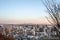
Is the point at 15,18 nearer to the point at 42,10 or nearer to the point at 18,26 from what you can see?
the point at 18,26

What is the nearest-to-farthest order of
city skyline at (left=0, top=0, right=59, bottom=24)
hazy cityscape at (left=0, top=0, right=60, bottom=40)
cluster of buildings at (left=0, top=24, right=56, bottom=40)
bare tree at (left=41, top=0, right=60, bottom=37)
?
bare tree at (left=41, top=0, right=60, bottom=37) → hazy cityscape at (left=0, top=0, right=60, bottom=40) → cluster of buildings at (left=0, top=24, right=56, bottom=40) → city skyline at (left=0, top=0, right=59, bottom=24)

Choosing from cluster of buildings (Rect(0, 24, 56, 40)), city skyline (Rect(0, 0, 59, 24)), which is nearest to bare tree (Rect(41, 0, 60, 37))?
cluster of buildings (Rect(0, 24, 56, 40))

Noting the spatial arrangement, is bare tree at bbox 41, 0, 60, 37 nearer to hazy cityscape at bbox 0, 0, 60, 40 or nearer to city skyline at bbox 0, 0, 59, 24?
hazy cityscape at bbox 0, 0, 60, 40

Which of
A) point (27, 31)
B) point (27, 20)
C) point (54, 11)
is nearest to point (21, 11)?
point (27, 20)

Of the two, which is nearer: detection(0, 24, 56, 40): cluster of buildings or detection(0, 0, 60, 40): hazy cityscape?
detection(0, 0, 60, 40): hazy cityscape

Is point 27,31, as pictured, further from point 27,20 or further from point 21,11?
point 21,11

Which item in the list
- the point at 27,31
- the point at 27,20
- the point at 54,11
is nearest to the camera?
the point at 54,11
